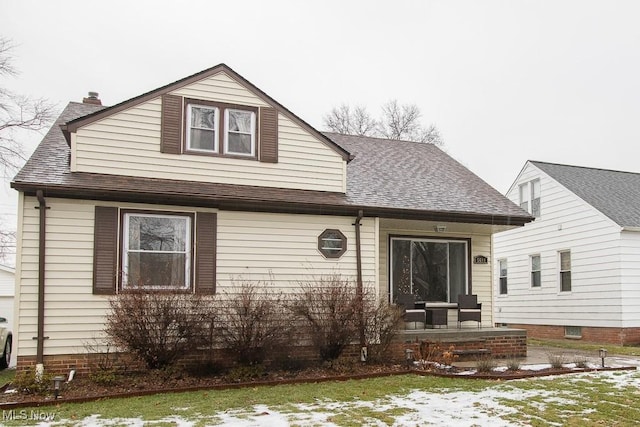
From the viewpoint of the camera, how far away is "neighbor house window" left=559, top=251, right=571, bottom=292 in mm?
18344

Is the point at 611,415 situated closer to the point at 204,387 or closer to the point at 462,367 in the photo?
the point at 462,367

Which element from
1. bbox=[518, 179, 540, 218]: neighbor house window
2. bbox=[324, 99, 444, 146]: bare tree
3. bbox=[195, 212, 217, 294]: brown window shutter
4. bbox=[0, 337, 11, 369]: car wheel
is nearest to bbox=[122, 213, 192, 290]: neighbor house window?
bbox=[195, 212, 217, 294]: brown window shutter

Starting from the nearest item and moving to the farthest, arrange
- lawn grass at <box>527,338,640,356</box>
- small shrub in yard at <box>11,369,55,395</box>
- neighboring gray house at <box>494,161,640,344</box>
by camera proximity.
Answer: small shrub in yard at <box>11,369,55,395</box>
lawn grass at <box>527,338,640,356</box>
neighboring gray house at <box>494,161,640,344</box>

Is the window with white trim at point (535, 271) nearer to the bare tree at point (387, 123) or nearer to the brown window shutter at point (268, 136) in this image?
the brown window shutter at point (268, 136)

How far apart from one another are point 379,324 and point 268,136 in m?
4.16

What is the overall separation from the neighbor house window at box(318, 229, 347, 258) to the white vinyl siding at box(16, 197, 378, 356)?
Answer: 0.10 meters

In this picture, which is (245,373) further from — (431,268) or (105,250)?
(431,268)

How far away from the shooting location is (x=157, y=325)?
9.09m

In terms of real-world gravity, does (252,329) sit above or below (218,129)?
below

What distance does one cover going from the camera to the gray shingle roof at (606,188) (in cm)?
1727

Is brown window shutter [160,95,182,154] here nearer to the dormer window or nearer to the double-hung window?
the dormer window

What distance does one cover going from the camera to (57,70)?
21641mm

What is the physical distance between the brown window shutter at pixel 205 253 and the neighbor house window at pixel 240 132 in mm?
1538

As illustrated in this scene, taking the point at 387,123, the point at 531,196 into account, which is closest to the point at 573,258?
the point at 531,196
